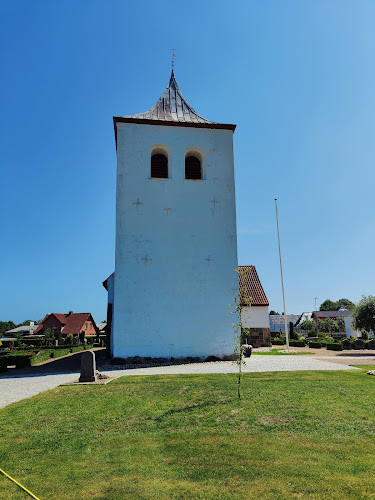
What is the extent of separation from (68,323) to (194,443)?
174 ft

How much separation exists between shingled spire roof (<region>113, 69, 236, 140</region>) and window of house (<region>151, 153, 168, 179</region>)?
57.8 inches

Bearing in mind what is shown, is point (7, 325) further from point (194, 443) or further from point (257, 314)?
point (194, 443)

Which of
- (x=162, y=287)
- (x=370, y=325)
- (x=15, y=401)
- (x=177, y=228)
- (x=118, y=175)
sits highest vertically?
(x=118, y=175)

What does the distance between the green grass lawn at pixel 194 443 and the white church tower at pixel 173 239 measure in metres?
5.82

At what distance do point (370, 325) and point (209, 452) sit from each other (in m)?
18.5

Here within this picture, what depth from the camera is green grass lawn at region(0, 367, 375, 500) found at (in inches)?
127

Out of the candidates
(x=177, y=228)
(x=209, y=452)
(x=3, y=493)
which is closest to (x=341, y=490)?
(x=209, y=452)

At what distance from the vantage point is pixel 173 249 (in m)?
14.0

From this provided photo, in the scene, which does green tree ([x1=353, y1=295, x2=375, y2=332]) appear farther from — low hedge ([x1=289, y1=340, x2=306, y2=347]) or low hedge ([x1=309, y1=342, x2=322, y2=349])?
low hedge ([x1=289, y1=340, x2=306, y2=347])

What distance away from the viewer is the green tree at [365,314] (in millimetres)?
19250

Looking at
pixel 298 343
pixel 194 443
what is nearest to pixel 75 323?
pixel 298 343

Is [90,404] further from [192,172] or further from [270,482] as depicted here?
[192,172]

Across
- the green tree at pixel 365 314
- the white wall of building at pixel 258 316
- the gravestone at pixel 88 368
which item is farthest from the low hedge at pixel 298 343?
the gravestone at pixel 88 368

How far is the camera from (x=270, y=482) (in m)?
Answer: 3.28
